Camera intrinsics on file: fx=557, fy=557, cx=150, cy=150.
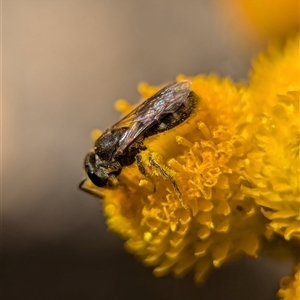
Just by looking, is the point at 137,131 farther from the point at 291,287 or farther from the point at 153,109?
the point at 291,287

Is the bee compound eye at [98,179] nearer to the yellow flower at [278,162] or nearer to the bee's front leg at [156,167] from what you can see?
the bee's front leg at [156,167]

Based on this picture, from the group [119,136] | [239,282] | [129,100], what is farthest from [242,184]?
[129,100]

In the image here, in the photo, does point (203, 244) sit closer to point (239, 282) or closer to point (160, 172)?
point (160, 172)

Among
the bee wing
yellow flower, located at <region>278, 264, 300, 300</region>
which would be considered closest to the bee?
the bee wing

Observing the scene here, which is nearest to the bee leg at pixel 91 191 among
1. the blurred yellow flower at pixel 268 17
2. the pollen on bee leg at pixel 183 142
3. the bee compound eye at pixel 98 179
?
the bee compound eye at pixel 98 179

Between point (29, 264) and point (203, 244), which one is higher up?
point (203, 244)
